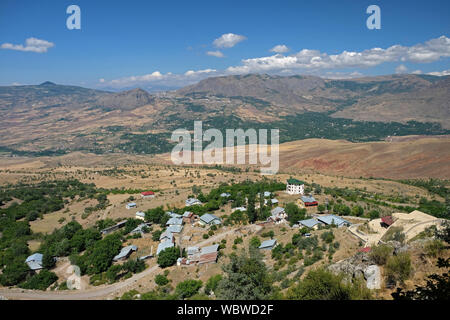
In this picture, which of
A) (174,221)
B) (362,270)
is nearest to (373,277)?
(362,270)

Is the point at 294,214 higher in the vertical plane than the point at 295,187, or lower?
lower

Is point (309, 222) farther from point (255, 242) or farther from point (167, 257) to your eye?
point (167, 257)

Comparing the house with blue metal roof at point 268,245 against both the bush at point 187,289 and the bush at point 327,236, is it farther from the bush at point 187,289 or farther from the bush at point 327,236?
the bush at point 187,289

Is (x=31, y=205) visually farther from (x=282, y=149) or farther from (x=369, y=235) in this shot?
(x=282, y=149)

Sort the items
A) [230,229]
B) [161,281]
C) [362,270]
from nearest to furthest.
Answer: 1. [362,270]
2. [161,281]
3. [230,229]

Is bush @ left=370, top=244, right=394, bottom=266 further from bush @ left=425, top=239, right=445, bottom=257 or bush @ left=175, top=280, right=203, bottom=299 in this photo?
bush @ left=175, top=280, right=203, bottom=299

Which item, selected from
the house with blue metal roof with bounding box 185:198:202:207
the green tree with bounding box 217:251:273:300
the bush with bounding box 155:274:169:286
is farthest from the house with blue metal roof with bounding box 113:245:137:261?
the green tree with bounding box 217:251:273:300
